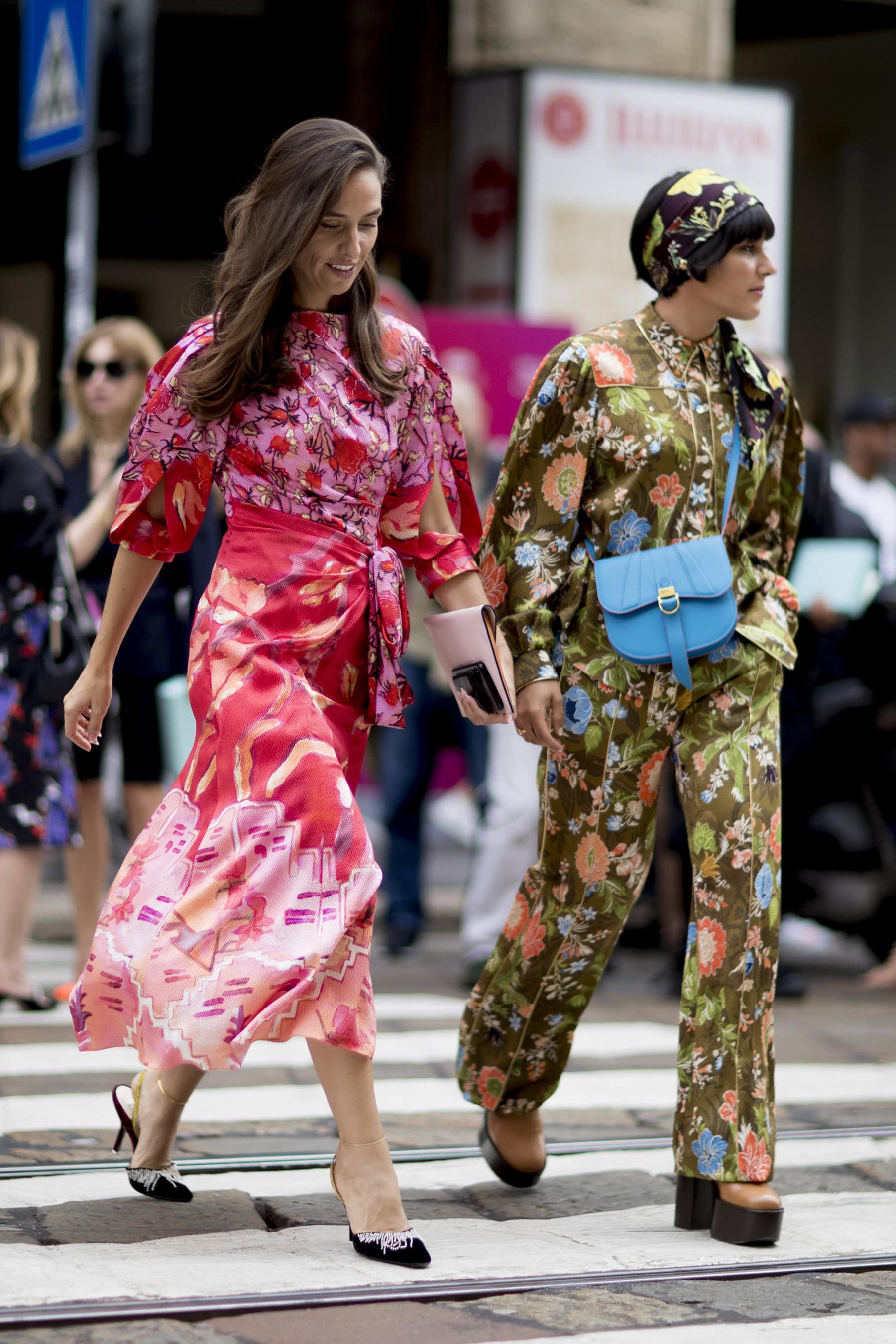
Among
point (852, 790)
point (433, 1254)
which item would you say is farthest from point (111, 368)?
point (433, 1254)

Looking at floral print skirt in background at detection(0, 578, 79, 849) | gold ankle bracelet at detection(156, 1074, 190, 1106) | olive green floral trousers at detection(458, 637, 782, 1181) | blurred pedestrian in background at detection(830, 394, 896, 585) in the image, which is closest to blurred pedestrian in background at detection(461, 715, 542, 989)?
floral print skirt in background at detection(0, 578, 79, 849)

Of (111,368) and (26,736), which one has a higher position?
(111,368)

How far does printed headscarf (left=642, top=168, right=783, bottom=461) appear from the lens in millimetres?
3832

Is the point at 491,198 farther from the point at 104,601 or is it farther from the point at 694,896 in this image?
the point at 694,896

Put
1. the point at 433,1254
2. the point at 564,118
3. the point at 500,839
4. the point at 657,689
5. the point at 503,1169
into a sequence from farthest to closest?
the point at 564,118, the point at 500,839, the point at 503,1169, the point at 657,689, the point at 433,1254

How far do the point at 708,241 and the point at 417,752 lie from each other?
401 cm

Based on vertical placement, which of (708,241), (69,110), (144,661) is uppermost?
(69,110)

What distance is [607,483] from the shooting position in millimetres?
3846

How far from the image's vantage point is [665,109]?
447 inches

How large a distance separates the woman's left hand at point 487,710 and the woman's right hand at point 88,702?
65 centimetres

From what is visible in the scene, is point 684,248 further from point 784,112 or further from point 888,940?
point 784,112

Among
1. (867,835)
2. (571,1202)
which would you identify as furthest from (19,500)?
(867,835)

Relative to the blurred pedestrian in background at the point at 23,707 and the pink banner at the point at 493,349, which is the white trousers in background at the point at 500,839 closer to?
the blurred pedestrian in background at the point at 23,707

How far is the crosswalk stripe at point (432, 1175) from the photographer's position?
3.83 metres
